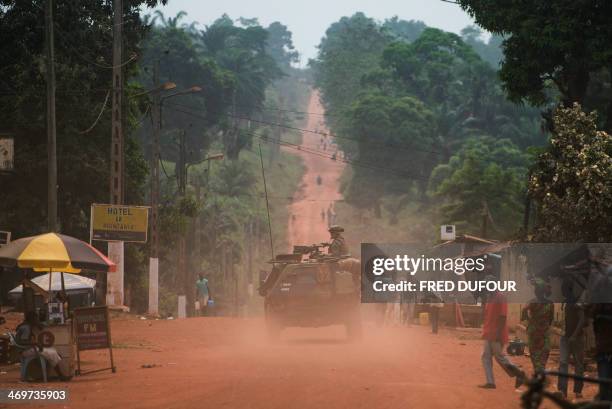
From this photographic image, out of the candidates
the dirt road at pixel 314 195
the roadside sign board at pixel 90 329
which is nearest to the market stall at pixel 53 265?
the roadside sign board at pixel 90 329

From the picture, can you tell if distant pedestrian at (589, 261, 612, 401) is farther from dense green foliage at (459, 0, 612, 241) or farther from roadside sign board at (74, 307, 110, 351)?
dense green foliage at (459, 0, 612, 241)

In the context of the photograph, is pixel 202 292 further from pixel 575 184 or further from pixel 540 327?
pixel 540 327

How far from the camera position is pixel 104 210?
35.0 m

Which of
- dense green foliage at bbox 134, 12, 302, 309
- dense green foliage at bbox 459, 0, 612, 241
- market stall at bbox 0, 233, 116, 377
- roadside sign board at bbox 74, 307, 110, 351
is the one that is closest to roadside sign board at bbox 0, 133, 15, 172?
market stall at bbox 0, 233, 116, 377

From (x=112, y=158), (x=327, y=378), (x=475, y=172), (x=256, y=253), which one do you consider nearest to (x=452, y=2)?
(x=112, y=158)

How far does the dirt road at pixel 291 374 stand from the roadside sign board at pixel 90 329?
1.80ft

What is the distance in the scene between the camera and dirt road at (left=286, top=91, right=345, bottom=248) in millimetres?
104062

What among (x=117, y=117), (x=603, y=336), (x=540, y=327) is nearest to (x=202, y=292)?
(x=117, y=117)

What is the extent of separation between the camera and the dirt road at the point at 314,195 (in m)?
104

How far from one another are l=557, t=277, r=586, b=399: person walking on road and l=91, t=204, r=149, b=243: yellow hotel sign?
71.3 ft

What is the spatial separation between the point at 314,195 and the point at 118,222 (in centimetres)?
9265

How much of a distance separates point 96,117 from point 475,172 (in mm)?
25537

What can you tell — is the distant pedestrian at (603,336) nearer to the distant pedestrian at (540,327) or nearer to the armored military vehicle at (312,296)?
the distant pedestrian at (540,327)

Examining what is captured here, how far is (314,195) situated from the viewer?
12769 centimetres
